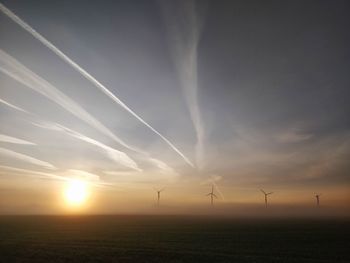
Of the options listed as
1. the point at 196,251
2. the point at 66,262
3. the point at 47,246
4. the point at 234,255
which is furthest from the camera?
the point at 47,246

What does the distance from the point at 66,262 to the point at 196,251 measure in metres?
18.6

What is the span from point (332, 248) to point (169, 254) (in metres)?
27.5

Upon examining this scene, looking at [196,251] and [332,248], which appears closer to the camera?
[196,251]

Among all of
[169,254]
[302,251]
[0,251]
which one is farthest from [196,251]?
[0,251]

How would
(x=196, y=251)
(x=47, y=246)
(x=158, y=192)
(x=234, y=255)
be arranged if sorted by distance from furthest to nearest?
(x=158, y=192)
(x=47, y=246)
(x=196, y=251)
(x=234, y=255)

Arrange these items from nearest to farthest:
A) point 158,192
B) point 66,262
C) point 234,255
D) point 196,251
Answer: point 66,262 < point 234,255 < point 196,251 < point 158,192

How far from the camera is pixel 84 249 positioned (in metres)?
46.3

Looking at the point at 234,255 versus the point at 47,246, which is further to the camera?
the point at 47,246

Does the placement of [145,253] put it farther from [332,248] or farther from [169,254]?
[332,248]

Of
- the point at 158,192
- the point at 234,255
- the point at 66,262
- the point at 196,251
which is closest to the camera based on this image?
the point at 66,262

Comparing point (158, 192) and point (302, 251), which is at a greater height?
point (158, 192)

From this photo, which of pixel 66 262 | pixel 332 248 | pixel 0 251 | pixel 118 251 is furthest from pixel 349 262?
pixel 0 251

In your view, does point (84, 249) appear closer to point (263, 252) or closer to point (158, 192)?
point (263, 252)

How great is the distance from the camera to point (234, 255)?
139ft
